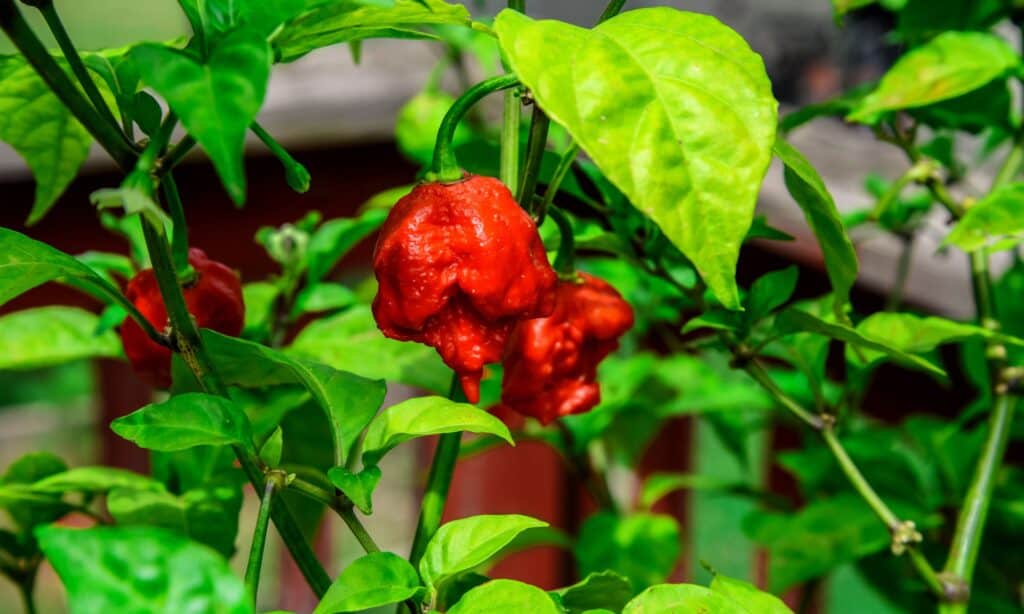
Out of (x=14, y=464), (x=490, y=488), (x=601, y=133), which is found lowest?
(x=490, y=488)

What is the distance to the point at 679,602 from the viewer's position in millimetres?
474

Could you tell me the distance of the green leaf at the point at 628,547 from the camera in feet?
3.54

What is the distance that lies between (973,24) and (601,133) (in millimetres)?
612

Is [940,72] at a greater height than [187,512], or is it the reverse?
[940,72]

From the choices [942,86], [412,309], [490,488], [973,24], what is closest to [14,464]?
[412,309]

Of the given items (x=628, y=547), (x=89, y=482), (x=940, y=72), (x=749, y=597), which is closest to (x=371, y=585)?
(x=749, y=597)

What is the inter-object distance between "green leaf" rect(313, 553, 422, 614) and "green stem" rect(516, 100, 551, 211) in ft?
0.60

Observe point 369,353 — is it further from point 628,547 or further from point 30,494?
point 628,547

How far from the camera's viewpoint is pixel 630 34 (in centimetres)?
44

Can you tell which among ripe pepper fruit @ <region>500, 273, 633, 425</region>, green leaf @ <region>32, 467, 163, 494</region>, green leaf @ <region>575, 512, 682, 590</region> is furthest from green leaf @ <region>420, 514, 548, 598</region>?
green leaf @ <region>575, 512, 682, 590</region>

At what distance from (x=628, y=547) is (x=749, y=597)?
0.57 meters

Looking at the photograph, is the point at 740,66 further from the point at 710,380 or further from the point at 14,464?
the point at 710,380

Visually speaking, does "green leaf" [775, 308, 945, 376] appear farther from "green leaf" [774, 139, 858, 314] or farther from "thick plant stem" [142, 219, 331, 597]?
"thick plant stem" [142, 219, 331, 597]

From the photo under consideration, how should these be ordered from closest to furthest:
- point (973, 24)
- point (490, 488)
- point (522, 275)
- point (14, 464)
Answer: point (522, 275) < point (14, 464) < point (973, 24) < point (490, 488)
